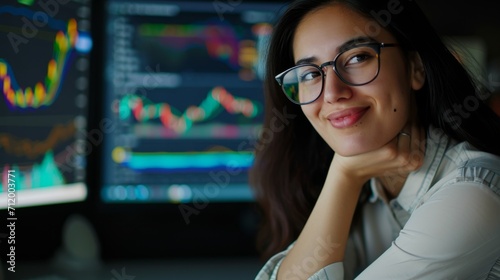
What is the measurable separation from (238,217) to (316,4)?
0.82 m

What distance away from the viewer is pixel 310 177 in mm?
1188

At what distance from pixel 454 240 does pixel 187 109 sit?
0.85 metres

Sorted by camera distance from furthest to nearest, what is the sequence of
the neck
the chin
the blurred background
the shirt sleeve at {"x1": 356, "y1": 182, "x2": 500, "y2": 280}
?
the blurred background
the neck
the chin
the shirt sleeve at {"x1": 356, "y1": 182, "x2": 500, "y2": 280}

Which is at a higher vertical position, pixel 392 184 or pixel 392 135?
pixel 392 135

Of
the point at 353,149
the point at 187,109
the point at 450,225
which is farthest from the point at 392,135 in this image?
the point at 187,109

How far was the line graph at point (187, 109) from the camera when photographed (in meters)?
1.45

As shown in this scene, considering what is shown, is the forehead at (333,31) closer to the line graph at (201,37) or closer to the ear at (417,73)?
the ear at (417,73)

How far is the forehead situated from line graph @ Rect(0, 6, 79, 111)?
1.94 ft

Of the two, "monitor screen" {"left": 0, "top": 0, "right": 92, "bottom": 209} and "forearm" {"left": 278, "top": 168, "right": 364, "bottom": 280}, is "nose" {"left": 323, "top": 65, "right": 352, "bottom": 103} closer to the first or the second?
"forearm" {"left": 278, "top": 168, "right": 364, "bottom": 280}

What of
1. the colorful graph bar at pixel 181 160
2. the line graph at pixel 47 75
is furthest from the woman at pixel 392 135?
the line graph at pixel 47 75

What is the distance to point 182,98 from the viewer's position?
4.86ft

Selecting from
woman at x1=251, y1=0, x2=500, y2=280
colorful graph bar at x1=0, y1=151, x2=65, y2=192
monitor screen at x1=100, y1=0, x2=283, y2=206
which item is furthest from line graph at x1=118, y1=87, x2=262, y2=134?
woman at x1=251, y1=0, x2=500, y2=280

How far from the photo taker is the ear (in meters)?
0.93

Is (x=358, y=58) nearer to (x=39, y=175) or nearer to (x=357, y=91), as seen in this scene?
(x=357, y=91)
